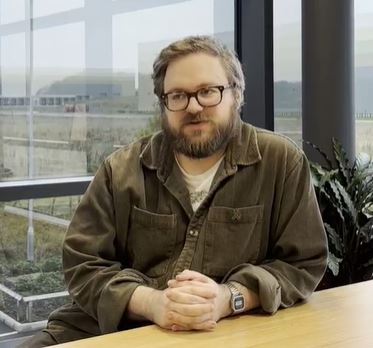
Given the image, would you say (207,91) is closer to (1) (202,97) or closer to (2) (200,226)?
(1) (202,97)

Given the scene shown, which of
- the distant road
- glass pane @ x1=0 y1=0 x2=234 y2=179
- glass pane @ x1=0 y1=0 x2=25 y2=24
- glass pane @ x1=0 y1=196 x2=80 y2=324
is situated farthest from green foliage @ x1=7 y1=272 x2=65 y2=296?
glass pane @ x1=0 y1=0 x2=25 y2=24

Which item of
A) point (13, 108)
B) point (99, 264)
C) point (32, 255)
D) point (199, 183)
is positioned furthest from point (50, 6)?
point (99, 264)

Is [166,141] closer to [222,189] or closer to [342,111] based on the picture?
[222,189]

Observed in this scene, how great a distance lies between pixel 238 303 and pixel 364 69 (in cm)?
255

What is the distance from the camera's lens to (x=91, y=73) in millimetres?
3441

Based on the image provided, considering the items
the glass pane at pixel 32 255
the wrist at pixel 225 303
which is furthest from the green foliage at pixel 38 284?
the wrist at pixel 225 303

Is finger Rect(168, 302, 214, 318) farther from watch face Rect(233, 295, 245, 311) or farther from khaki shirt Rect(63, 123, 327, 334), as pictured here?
khaki shirt Rect(63, 123, 327, 334)

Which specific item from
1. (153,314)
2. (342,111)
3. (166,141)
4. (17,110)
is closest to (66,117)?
(17,110)

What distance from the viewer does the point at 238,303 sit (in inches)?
57.7

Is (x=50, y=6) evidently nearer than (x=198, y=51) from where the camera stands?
No

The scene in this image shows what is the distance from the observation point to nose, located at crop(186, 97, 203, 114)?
1.70 metres

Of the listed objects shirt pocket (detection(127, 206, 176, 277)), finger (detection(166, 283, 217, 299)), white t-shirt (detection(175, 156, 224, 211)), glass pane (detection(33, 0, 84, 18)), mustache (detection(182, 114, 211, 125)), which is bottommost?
finger (detection(166, 283, 217, 299))

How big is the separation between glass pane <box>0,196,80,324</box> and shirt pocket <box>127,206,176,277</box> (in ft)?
5.01

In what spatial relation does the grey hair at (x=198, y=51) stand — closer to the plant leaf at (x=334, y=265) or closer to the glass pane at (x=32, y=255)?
the plant leaf at (x=334, y=265)
